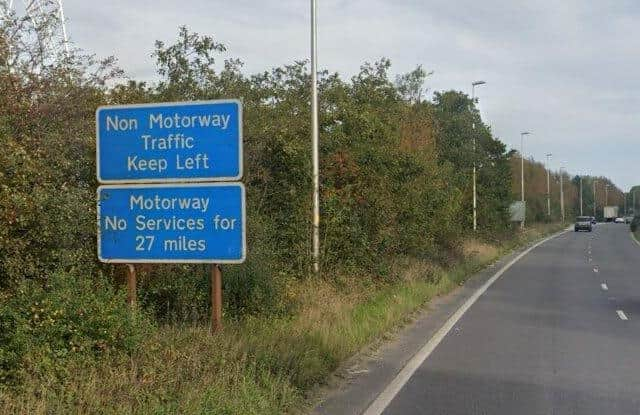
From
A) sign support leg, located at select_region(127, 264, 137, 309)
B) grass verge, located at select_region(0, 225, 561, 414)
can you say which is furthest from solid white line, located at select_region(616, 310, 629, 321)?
sign support leg, located at select_region(127, 264, 137, 309)

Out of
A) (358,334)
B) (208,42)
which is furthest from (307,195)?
(358,334)

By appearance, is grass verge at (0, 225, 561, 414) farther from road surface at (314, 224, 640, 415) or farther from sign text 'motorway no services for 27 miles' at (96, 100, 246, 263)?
sign text 'motorway no services for 27 miles' at (96, 100, 246, 263)

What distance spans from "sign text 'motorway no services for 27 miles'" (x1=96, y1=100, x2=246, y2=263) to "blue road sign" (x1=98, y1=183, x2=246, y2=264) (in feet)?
0.04

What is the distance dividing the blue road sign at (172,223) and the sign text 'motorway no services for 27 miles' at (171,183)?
11 mm

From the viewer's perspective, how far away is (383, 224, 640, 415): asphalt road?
7.71 m

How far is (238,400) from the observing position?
21.7 feet

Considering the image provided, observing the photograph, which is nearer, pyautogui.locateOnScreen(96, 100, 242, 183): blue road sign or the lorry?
pyautogui.locateOnScreen(96, 100, 242, 183): blue road sign

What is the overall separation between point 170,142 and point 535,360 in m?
5.52

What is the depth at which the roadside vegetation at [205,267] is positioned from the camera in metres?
6.79

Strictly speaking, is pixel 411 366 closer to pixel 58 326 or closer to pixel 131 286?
pixel 131 286

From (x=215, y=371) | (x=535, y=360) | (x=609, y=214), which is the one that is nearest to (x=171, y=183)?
(x=215, y=371)

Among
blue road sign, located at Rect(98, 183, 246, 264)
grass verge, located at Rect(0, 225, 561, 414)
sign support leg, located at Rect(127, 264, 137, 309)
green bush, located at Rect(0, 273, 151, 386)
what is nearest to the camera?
grass verge, located at Rect(0, 225, 561, 414)

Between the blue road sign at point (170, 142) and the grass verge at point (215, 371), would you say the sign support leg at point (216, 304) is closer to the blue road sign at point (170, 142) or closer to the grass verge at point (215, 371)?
the grass verge at point (215, 371)

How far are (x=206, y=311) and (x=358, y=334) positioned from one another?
2217mm
